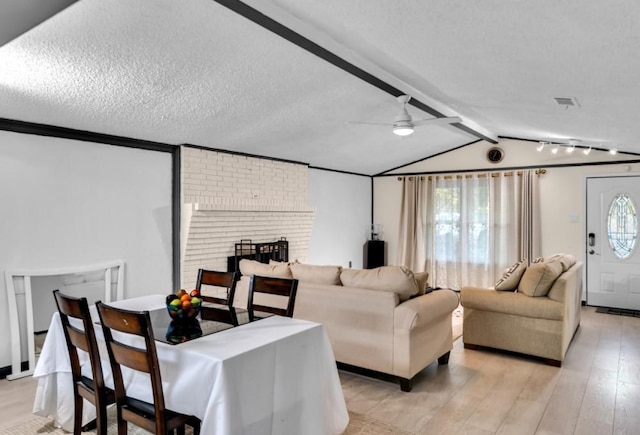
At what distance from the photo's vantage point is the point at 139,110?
4023 mm

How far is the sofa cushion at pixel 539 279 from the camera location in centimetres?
408

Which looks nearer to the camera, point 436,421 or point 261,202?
point 436,421

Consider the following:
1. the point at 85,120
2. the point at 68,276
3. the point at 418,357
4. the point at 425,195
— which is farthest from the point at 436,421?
the point at 425,195

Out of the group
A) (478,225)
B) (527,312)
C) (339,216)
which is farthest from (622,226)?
(339,216)

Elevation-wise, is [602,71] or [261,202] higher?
[602,71]

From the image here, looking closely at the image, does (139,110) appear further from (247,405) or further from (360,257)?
(360,257)

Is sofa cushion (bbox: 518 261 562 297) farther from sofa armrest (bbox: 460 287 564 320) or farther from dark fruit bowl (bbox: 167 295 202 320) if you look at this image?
dark fruit bowl (bbox: 167 295 202 320)

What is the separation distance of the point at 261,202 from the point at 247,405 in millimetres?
4203

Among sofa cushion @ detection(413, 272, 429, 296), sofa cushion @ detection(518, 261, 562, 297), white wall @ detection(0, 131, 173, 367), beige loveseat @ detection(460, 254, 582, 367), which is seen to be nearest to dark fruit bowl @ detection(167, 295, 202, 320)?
sofa cushion @ detection(413, 272, 429, 296)

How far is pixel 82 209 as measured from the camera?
423 centimetres

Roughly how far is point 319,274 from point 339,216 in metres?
4.30

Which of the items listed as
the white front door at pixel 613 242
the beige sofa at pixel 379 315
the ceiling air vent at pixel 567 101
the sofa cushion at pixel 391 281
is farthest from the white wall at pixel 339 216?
the ceiling air vent at pixel 567 101

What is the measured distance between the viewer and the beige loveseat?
404 cm

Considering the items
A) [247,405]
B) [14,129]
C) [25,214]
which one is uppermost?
[14,129]
